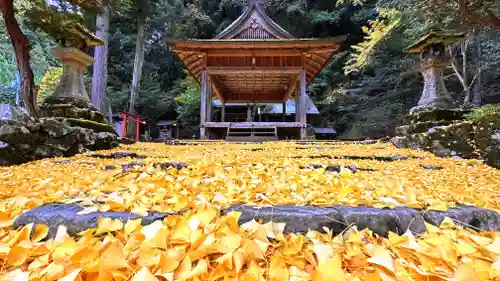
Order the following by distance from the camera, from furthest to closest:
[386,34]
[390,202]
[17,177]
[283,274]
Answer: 1. [386,34]
2. [17,177]
3. [390,202]
4. [283,274]

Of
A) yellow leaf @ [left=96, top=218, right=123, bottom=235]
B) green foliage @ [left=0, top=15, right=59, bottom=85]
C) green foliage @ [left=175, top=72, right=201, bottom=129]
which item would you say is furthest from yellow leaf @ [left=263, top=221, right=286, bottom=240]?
green foliage @ [left=175, top=72, right=201, bottom=129]

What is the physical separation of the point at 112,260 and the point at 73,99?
15.3 feet

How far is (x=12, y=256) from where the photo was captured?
2.32 ft

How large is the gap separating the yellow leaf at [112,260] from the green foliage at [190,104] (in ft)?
44.5

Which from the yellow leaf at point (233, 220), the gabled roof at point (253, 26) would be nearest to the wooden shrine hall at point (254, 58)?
the gabled roof at point (253, 26)

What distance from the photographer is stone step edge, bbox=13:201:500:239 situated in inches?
35.5

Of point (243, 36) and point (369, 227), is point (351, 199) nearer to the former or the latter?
point (369, 227)

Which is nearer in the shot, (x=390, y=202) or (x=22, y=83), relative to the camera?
(x=390, y=202)

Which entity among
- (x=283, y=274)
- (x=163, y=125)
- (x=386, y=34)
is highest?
(x=386, y=34)

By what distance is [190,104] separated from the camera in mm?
14648

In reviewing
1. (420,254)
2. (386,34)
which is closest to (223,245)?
(420,254)

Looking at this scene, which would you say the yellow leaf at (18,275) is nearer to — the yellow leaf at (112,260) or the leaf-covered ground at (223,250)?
the leaf-covered ground at (223,250)

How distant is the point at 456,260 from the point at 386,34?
10223 mm

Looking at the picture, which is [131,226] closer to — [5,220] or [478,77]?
[5,220]
